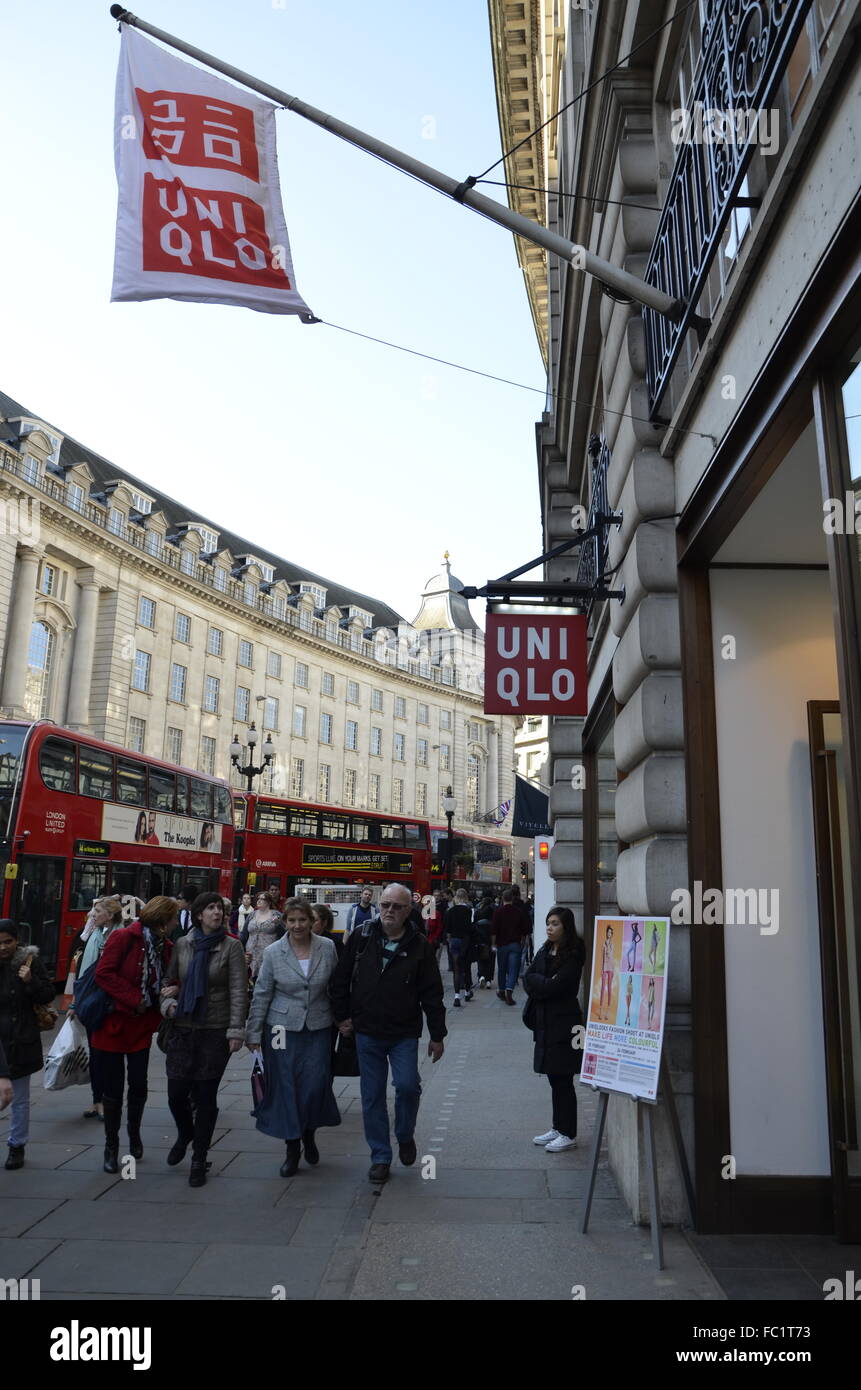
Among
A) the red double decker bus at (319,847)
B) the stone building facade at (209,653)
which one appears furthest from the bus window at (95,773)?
the stone building facade at (209,653)

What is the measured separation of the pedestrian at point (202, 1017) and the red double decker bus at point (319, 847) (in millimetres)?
22444

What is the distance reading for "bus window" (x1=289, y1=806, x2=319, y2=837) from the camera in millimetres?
32719

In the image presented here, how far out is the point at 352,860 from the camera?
3425 centimetres

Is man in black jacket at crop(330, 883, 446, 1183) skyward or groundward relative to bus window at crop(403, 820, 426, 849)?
groundward

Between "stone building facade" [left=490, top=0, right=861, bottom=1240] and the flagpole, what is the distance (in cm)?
26

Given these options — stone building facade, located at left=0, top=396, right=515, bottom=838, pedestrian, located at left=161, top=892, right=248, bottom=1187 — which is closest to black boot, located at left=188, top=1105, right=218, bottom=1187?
pedestrian, located at left=161, top=892, right=248, bottom=1187

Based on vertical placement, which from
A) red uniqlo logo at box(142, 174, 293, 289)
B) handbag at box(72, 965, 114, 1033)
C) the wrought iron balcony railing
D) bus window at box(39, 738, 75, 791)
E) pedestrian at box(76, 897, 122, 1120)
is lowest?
handbag at box(72, 965, 114, 1033)

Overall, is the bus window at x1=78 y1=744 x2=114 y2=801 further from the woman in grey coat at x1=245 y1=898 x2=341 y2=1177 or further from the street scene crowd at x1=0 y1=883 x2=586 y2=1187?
the woman in grey coat at x1=245 y1=898 x2=341 y2=1177

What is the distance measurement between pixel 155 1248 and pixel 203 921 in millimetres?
2385

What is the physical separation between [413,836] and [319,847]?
4.46 meters

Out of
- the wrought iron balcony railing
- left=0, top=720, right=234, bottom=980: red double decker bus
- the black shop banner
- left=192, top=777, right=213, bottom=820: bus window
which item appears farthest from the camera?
the black shop banner

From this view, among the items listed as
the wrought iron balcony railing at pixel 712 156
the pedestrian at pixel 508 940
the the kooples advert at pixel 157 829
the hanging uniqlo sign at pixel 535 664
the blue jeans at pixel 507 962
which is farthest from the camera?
the the kooples advert at pixel 157 829

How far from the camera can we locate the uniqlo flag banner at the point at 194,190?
22.4ft

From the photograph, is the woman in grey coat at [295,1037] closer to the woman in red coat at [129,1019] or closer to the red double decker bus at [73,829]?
the woman in red coat at [129,1019]
